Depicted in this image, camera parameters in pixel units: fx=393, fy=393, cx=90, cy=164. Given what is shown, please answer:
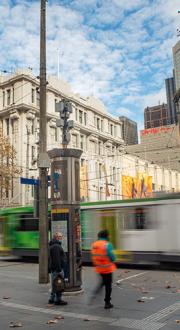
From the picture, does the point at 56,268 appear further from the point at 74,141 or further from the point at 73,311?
the point at 74,141

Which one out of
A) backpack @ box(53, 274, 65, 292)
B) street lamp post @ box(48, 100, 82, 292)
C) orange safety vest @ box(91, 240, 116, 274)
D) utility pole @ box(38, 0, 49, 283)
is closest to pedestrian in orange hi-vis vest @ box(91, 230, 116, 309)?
orange safety vest @ box(91, 240, 116, 274)

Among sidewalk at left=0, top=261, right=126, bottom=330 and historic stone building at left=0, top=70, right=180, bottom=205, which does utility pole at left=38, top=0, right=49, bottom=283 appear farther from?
historic stone building at left=0, top=70, right=180, bottom=205

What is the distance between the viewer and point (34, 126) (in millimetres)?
46312

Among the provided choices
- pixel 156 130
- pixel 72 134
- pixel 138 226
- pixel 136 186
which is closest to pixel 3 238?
pixel 138 226

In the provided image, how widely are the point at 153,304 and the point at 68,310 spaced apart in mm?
1957

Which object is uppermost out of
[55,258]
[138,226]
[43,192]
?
[43,192]

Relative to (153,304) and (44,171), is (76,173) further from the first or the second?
(153,304)

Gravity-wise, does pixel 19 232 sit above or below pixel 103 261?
above

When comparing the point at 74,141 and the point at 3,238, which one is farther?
the point at 74,141

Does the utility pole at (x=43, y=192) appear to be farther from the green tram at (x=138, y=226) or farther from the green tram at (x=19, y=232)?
the green tram at (x=19, y=232)

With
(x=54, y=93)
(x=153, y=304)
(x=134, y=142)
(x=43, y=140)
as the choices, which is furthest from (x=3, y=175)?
(x=134, y=142)

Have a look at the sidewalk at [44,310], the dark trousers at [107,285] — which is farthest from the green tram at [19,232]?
the dark trousers at [107,285]

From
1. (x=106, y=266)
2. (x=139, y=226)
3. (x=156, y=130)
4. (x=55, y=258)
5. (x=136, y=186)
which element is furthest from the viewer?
(x=156, y=130)

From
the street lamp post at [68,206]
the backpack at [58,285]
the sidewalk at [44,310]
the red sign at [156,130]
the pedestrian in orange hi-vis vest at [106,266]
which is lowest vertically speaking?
the sidewalk at [44,310]
